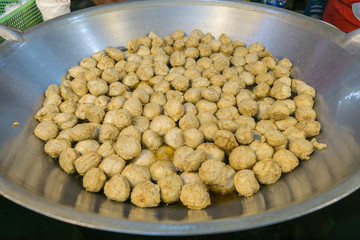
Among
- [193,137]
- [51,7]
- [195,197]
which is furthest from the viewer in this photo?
[51,7]

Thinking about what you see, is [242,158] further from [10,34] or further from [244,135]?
[10,34]

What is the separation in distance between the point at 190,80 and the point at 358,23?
146 centimetres

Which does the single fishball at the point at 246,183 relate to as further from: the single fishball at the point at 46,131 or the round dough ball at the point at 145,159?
the single fishball at the point at 46,131

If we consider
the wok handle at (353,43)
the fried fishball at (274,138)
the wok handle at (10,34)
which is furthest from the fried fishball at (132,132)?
the wok handle at (353,43)

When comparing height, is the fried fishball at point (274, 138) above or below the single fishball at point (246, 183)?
above

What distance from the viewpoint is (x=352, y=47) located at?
1.41m

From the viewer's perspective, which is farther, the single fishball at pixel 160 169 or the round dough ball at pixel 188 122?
the round dough ball at pixel 188 122

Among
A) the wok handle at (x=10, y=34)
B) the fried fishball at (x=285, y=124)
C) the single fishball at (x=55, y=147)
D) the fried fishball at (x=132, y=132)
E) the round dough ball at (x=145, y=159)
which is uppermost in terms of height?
the wok handle at (x=10, y=34)

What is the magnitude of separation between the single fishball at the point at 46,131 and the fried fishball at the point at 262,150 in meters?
0.93

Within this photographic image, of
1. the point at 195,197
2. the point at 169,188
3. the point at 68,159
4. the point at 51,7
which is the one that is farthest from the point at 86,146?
the point at 51,7

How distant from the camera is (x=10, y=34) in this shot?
142 cm

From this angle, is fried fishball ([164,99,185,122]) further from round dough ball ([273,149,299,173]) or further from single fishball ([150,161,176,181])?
round dough ball ([273,149,299,173])

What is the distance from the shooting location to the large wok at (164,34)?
83 centimetres

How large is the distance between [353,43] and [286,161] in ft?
2.55
